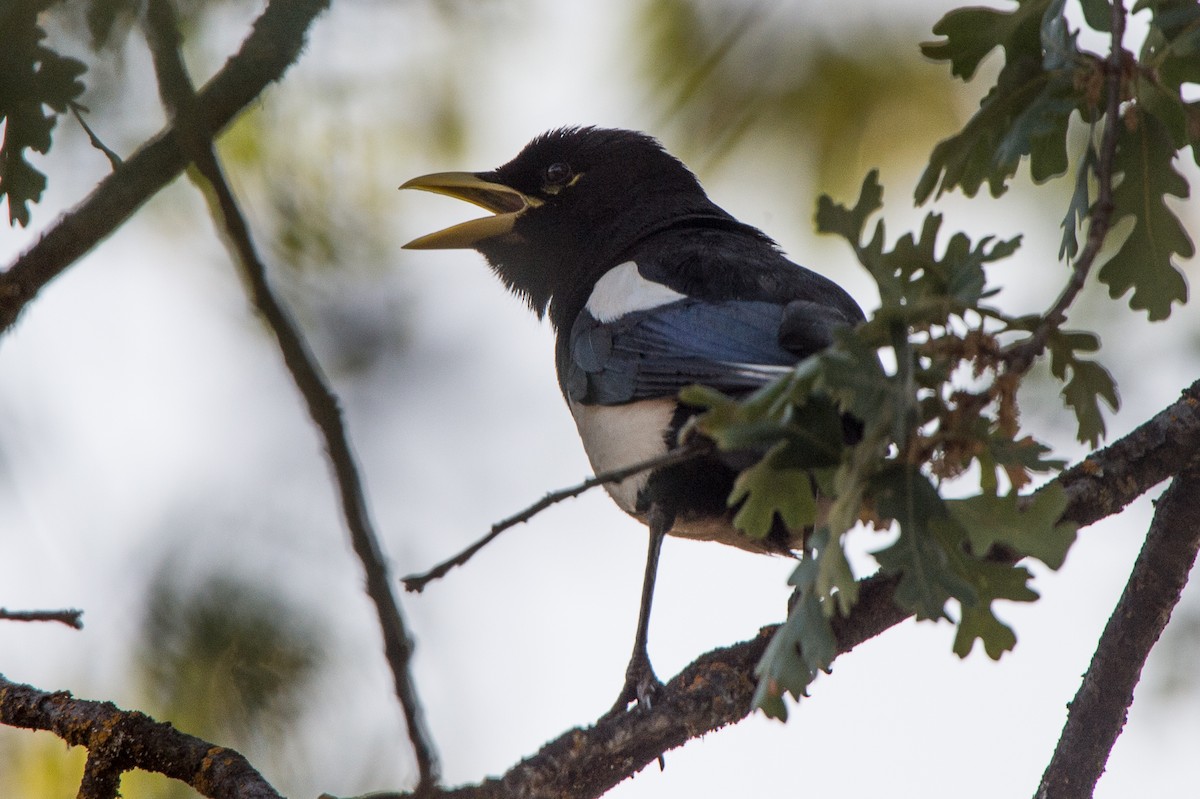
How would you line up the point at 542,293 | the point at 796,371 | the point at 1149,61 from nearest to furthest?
the point at 796,371
the point at 1149,61
the point at 542,293

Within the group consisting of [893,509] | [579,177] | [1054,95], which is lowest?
[893,509]

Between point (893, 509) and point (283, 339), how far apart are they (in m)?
0.83

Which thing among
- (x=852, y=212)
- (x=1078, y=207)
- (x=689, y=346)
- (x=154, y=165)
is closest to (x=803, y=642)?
(x=852, y=212)

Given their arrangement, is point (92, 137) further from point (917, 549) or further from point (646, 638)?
point (646, 638)

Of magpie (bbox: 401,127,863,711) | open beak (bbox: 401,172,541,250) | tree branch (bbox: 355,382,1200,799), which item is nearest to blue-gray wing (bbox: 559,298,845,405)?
magpie (bbox: 401,127,863,711)

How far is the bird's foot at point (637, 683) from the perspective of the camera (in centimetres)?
318

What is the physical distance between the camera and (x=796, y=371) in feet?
5.75

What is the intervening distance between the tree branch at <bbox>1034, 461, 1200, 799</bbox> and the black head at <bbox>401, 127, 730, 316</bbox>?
2.12 meters

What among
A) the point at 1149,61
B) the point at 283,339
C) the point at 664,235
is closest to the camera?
the point at 283,339

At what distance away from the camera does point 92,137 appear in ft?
6.81

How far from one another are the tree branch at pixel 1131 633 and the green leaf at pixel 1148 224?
2.35 feet

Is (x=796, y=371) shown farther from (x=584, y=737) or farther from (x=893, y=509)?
(x=584, y=737)

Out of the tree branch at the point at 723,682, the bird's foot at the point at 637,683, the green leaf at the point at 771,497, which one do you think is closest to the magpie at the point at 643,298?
the bird's foot at the point at 637,683

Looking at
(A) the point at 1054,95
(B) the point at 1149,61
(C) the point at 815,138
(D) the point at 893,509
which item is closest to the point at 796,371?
(D) the point at 893,509
